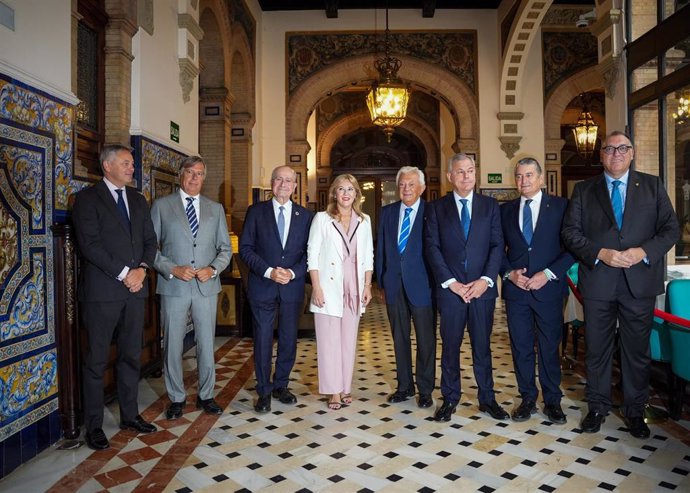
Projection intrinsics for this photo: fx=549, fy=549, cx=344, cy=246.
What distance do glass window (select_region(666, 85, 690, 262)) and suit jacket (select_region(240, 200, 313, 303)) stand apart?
331cm

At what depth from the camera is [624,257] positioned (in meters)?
3.25

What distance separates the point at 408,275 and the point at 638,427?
1726 mm

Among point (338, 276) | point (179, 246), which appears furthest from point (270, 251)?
point (179, 246)

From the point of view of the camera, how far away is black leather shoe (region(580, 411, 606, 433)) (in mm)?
3484

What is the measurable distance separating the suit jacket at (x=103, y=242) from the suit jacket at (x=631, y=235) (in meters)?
2.75

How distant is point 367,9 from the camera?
10523 millimetres

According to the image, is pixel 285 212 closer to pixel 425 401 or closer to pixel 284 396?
pixel 284 396

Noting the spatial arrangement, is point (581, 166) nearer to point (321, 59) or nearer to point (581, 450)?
point (321, 59)

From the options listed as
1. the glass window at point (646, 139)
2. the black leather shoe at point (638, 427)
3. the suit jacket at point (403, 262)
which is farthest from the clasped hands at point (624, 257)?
the glass window at point (646, 139)

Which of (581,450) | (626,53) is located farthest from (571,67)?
(581,450)

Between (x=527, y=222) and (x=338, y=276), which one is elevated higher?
(x=527, y=222)

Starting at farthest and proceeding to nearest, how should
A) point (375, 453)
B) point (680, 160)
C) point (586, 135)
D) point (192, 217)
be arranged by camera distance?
1. point (586, 135)
2. point (680, 160)
3. point (192, 217)
4. point (375, 453)

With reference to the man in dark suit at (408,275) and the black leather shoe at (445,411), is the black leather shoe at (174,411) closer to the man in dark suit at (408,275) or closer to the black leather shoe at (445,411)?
the man in dark suit at (408,275)

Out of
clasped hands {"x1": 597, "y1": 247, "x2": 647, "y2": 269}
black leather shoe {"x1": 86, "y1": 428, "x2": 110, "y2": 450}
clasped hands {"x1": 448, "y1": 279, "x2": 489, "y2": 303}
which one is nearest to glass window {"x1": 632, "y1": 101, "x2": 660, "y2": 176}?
clasped hands {"x1": 597, "y1": 247, "x2": 647, "y2": 269}
